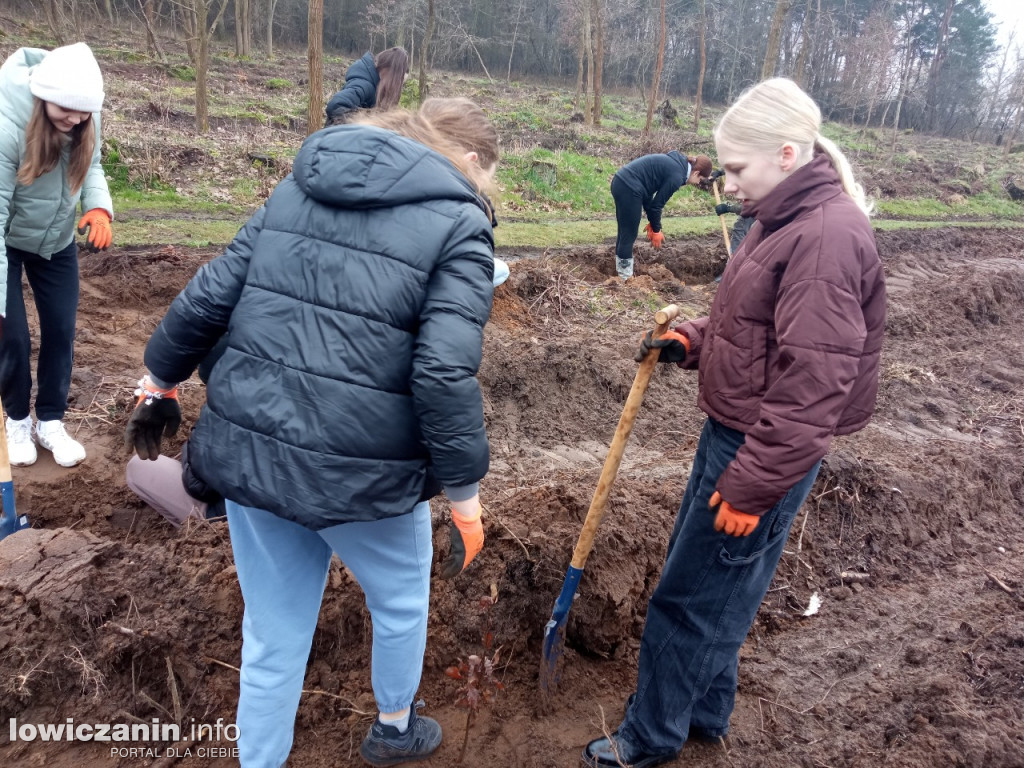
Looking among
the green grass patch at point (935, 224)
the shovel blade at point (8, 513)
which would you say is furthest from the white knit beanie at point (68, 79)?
the green grass patch at point (935, 224)

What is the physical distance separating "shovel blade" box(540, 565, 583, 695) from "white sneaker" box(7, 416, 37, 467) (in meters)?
2.88

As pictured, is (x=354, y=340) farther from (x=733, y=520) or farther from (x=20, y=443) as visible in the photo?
(x=20, y=443)

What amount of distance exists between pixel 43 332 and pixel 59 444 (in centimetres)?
60

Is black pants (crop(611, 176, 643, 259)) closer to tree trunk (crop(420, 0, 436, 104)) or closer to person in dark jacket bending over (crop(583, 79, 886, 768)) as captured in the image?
person in dark jacket bending over (crop(583, 79, 886, 768))

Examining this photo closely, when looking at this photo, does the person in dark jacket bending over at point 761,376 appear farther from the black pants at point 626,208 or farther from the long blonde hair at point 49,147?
the black pants at point 626,208

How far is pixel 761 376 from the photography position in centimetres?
193

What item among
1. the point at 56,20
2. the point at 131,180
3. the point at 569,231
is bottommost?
the point at 569,231

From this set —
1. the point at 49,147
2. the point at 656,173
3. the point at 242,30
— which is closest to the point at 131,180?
the point at 656,173

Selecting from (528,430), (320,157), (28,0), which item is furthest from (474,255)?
(28,0)

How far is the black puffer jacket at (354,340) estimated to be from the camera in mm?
1632

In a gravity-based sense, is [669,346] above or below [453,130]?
below

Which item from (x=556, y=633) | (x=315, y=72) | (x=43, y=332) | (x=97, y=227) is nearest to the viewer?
(x=556, y=633)

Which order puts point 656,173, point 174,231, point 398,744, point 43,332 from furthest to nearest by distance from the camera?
1. point 174,231
2. point 656,173
3. point 43,332
4. point 398,744

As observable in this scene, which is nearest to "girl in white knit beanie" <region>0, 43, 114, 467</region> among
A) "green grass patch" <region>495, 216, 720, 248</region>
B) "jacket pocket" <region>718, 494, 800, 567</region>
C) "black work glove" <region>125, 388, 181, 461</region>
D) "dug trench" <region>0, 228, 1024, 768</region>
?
"dug trench" <region>0, 228, 1024, 768</region>
